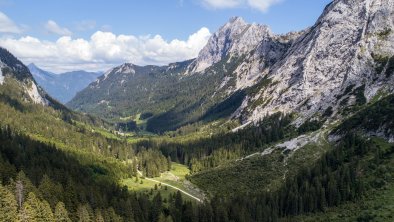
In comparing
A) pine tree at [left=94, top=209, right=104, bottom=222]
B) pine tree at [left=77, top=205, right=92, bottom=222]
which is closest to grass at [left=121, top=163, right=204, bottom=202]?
pine tree at [left=94, top=209, right=104, bottom=222]

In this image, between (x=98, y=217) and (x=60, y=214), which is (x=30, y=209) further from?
(x=98, y=217)

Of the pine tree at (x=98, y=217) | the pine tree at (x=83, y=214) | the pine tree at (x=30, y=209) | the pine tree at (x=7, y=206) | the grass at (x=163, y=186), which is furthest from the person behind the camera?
the grass at (x=163, y=186)

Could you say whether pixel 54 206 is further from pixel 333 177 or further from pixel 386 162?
pixel 386 162

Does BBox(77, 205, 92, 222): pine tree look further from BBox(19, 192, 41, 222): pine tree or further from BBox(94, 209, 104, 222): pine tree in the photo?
BBox(19, 192, 41, 222): pine tree

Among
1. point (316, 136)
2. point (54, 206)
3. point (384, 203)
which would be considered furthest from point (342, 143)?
point (54, 206)

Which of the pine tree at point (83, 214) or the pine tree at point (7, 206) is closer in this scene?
the pine tree at point (7, 206)

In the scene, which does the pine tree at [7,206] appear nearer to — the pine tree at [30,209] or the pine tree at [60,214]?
the pine tree at [30,209]

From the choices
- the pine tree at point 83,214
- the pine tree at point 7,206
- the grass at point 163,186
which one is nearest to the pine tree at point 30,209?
the pine tree at point 7,206

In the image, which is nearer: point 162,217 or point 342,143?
point 162,217

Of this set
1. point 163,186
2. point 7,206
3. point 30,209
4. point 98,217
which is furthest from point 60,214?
point 163,186

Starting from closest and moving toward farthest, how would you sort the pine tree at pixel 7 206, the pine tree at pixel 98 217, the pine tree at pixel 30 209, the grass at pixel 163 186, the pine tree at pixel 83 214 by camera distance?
the pine tree at pixel 7 206, the pine tree at pixel 30 209, the pine tree at pixel 83 214, the pine tree at pixel 98 217, the grass at pixel 163 186

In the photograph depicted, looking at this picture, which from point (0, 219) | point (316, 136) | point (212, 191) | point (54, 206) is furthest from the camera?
point (316, 136)
